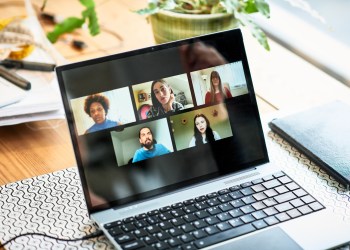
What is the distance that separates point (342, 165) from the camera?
92 cm

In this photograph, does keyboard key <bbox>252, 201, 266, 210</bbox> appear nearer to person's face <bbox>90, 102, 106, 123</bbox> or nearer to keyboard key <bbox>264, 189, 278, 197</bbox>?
keyboard key <bbox>264, 189, 278, 197</bbox>

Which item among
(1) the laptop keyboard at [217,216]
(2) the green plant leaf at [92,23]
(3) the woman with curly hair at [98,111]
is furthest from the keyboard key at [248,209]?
(2) the green plant leaf at [92,23]

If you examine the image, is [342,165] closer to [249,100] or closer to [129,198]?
[249,100]

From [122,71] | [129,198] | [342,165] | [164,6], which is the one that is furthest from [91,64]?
[342,165]

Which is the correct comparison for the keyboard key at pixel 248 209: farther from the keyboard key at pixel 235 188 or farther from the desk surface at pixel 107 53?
the desk surface at pixel 107 53

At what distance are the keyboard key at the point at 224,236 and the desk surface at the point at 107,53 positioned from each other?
0.30 metres

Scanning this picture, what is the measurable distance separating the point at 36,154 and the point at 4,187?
10 centimetres

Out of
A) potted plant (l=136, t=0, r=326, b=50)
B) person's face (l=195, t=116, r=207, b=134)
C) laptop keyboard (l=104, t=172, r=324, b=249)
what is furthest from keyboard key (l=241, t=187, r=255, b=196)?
potted plant (l=136, t=0, r=326, b=50)

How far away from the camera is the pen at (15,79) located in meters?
1.08

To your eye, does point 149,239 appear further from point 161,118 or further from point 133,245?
point 161,118

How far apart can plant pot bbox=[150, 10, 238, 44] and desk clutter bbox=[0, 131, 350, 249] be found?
0.84 feet

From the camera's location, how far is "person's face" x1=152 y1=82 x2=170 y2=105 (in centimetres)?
Answer: 86

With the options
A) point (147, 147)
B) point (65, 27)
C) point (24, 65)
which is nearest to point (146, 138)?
point (147, 147)

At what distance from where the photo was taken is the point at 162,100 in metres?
0.86
